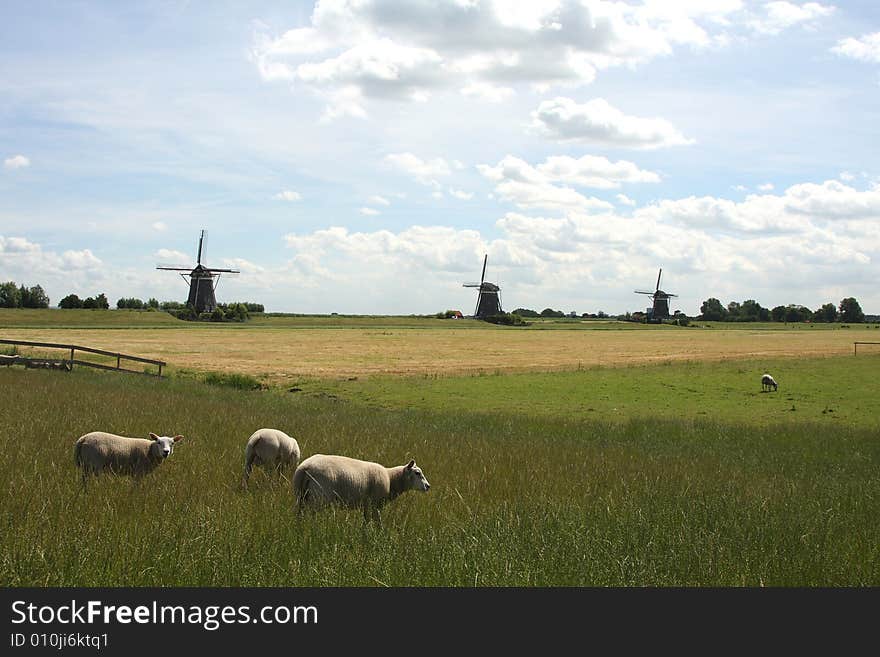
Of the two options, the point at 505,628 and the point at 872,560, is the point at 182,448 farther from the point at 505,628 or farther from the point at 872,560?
the point at 872,560

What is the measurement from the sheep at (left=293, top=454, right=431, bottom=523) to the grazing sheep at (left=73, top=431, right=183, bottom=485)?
125 inches

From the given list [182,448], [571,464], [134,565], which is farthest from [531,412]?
[134,565]

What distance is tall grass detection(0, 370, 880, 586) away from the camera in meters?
7.47

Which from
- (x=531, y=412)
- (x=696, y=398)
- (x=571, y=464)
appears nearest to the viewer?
(x=571, y=464)

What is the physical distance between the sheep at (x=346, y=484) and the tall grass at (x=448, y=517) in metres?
0.28

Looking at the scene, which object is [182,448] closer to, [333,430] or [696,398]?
[333,430]

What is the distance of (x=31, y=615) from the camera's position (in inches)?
239

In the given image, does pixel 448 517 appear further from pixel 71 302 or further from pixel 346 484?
pixel 71 302

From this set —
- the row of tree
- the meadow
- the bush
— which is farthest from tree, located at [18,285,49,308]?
the meadow

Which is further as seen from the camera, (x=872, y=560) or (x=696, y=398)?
(x=696, y=398)

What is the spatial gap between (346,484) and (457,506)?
5.77 ft

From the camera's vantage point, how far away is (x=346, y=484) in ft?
34.4

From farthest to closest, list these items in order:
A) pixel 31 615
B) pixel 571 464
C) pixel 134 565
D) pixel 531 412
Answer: pixel 531 412 < pixel 571 464 < pixel 134 565 < pixel 31 615

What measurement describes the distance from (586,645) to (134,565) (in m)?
4.32
